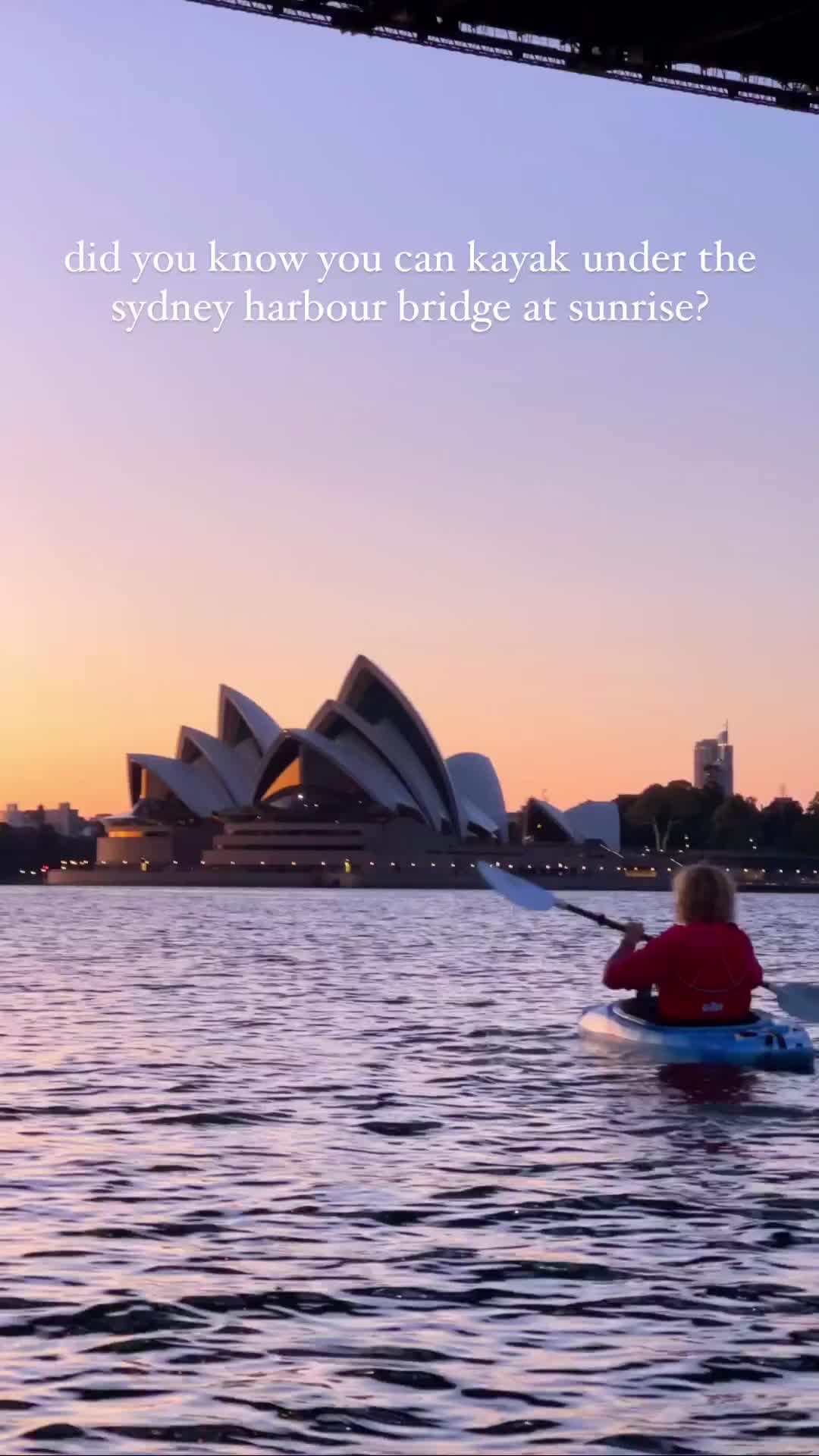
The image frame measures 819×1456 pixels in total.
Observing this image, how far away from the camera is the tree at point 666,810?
585 feet

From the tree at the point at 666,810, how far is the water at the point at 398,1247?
161084 millimetres

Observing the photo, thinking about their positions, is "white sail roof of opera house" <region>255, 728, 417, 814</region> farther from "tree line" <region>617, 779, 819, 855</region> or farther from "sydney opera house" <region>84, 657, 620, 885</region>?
"tree line" <region>617, 779, 819, 855</region>

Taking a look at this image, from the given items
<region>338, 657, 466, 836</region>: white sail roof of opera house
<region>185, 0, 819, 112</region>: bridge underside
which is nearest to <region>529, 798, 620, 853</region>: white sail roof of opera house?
<region>338, 657, 466, 836</region>: white sail roof of opera house

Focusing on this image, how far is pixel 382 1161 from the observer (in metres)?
10.3

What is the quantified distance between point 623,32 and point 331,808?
3854 inches

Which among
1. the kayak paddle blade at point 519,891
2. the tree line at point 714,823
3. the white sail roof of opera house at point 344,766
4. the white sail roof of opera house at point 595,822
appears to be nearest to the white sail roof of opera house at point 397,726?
the white sail roof of opera house at point 344,766

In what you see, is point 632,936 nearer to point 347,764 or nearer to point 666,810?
point 347,764

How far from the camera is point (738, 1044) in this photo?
539 inches

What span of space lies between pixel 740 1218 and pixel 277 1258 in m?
2.09

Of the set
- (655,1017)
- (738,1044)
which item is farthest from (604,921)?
(738,1044)

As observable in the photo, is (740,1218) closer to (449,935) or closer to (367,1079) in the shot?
(367,1079)

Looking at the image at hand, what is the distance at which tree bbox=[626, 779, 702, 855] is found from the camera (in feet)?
585

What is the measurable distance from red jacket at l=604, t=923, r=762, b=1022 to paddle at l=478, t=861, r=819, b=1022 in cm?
67

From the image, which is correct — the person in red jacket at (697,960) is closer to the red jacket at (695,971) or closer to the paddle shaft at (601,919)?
the red jacket at (695,971)
